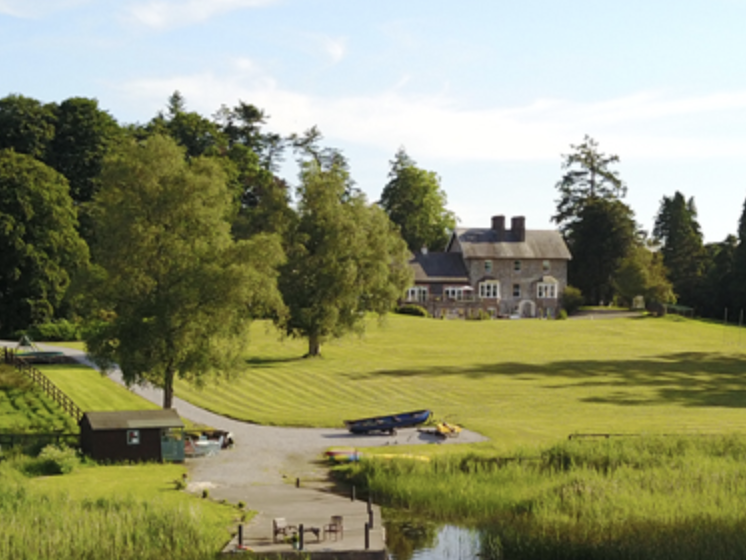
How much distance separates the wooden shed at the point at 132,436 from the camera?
126ft

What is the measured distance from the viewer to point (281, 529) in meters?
27.7

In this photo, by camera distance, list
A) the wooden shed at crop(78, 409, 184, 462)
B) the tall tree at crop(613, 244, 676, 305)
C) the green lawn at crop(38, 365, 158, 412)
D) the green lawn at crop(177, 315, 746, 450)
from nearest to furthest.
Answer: the wooden shed at crop(78, 409, 184, 462)
the green lawn at crop(177, 315, 746, 450)
the green lawn at crop(38, 365, 158, 412)
the tall tree at crop(613, 244, 676, 305)

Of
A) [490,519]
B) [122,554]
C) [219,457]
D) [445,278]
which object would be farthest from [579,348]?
[122,554]

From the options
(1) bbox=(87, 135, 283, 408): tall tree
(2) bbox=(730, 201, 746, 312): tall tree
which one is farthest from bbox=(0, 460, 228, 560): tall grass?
(2) bbox=(730, 201, 746, 312): tall tree

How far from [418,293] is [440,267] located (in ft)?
15.2

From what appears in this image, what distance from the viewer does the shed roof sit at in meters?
38.7

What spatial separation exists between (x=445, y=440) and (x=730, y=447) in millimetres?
11713

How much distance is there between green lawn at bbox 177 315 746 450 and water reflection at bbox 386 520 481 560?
1213cm

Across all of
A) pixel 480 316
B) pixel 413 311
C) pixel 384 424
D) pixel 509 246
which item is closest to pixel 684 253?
pixel 509 246

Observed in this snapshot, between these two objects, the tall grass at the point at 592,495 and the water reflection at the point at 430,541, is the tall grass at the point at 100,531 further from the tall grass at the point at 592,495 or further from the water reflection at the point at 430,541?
the tall grass at the point at 592,495

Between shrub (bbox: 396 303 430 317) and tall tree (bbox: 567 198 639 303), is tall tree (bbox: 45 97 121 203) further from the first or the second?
tall tree (bbox: 567 198 639 303)

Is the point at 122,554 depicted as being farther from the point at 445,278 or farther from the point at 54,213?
the point at 445,278

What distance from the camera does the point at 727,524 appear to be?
27125mm

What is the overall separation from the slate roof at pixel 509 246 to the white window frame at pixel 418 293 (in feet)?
20.8
